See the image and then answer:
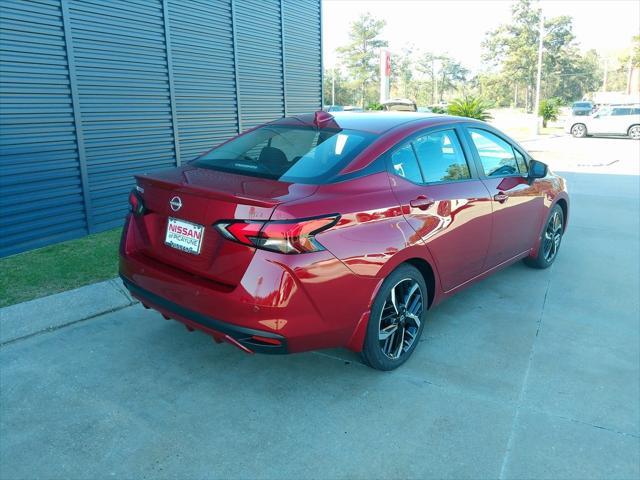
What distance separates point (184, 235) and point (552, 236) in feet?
13.5

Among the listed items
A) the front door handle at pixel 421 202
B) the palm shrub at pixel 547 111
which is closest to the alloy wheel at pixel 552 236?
the front door handle at pixel 421 202

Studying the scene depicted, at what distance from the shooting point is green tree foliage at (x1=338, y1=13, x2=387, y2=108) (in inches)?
2697

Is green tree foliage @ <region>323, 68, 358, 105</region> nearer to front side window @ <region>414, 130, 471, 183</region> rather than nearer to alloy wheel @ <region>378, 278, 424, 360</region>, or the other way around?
front side window @ <region>414, 130, 471, 183</region>

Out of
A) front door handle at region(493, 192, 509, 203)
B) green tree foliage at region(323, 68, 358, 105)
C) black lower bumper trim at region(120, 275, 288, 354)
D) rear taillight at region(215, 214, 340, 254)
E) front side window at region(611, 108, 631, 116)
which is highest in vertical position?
green tree foliage at region(323, 68, 358, 105)

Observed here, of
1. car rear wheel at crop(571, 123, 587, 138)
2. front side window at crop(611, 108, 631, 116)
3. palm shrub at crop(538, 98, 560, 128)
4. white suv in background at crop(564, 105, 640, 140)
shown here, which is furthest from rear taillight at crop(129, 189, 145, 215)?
palm shrub at crop(538, 98, 560, 128)

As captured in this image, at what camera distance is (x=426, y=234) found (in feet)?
11.1

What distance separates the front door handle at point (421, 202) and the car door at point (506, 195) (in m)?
0.90

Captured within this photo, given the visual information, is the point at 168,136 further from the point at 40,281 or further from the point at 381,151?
the point at 381,151

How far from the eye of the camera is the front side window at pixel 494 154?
4242 millimetres

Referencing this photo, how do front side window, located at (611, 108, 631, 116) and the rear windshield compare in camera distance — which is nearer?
the rear windshield

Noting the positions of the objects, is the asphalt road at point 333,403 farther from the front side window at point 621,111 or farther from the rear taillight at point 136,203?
the front side window at point 621,111

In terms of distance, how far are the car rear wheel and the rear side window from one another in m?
26.4

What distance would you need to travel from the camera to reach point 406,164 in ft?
11.3

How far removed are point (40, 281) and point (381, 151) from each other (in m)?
3.27
